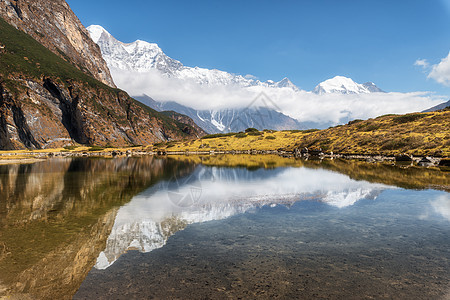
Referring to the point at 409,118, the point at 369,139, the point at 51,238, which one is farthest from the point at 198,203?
the point at 409,118

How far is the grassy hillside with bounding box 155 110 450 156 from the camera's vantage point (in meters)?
81.6

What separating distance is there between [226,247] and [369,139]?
107m

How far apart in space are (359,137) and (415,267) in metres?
112

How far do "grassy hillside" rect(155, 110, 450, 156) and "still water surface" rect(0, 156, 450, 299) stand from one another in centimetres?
6549

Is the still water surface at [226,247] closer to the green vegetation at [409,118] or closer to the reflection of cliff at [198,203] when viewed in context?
the reflection of cliff at [198,203]

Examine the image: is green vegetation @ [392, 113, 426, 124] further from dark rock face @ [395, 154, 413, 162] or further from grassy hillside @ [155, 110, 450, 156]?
dark rock face @ [395, 154, 413, 162]

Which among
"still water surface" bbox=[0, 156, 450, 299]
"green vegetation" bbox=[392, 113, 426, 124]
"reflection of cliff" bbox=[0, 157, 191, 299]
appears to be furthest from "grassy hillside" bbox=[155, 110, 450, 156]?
"reflection of cliff" bbox=[0, 157, 191, 299]

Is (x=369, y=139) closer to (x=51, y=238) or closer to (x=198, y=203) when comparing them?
(x=198, y=203)

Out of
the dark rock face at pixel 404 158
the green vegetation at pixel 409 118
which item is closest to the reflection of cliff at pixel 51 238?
the dark rock face at pixel 404 158

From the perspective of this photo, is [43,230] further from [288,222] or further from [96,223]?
[288,222]

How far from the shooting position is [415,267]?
11727 mm

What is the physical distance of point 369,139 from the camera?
10462cm

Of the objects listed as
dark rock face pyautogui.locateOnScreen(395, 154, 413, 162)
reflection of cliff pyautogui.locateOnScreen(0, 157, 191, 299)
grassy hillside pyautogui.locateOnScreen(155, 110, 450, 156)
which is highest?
grassy hillside pyautogui.locateOnScreen(155, 110, 450, 156)

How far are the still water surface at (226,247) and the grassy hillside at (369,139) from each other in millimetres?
65494
